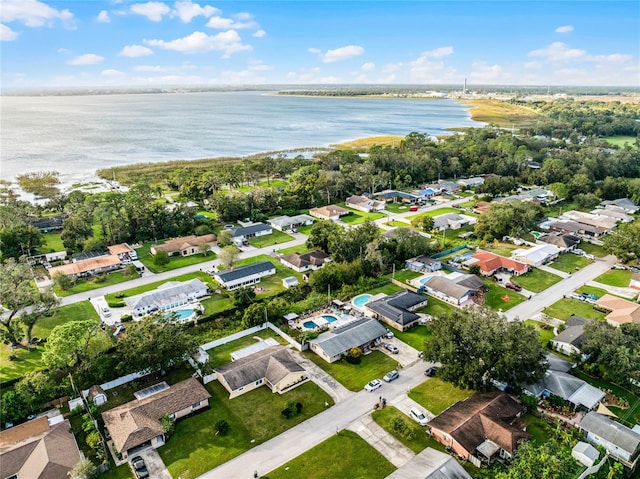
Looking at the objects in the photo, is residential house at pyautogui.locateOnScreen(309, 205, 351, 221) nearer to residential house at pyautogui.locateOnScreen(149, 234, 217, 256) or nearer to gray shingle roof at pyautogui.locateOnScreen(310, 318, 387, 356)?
residential house at pyautogui.locateOnScreen(149, 234, 217, 256)

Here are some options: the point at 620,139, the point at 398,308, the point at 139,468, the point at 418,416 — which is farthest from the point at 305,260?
the point at 620,139

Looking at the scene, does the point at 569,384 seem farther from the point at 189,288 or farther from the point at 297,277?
the point at 189,288

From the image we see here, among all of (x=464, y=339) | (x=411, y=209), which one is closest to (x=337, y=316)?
(x=464, y=339)

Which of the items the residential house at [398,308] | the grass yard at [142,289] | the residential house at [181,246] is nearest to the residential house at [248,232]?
the residential house at [181,246]

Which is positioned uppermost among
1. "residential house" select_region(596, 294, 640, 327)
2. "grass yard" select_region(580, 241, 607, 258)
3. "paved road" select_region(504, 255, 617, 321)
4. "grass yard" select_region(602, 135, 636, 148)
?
"grass yard" select_region(602, 135, 636, 148)

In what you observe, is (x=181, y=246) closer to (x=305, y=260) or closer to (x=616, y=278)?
(x=305, y=260)

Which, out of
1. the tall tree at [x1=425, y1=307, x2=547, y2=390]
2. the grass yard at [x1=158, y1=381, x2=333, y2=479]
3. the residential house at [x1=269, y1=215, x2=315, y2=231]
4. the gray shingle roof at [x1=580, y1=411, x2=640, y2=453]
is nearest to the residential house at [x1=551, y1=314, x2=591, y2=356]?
the tall tree at [x1=425, y1=307, x2=547, y2=390]
